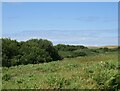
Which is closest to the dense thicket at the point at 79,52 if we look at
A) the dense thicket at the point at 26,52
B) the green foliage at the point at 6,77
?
the dense thicket at the point at 26,52

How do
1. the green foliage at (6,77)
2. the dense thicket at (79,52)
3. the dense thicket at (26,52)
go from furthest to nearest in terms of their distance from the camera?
the dense thicket at (79,52) < the dense thicket at (26,52) < the green foliage at (6,77)

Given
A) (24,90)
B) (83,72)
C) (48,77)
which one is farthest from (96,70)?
(24,90)

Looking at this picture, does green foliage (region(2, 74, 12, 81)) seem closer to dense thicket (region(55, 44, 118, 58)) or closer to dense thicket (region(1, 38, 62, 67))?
dense thicket (region(1, 38, 62, 67))

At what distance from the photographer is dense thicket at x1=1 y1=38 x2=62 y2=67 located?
4294 centimetres

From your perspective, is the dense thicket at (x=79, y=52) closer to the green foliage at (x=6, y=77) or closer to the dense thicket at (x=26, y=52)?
the dense thicket at (x=26, y=52)

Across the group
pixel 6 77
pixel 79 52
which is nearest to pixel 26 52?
pixel 79 52

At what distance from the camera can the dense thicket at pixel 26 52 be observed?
141 ft

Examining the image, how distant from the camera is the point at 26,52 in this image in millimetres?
Result: 46062

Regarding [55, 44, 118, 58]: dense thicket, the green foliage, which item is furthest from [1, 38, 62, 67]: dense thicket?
the green foliage

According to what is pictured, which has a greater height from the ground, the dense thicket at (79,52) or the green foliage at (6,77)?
the green foliage at (6,77)

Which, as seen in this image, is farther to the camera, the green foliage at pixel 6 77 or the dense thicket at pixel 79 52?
the dense thicket at pixel 79 52

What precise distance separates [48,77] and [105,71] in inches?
106

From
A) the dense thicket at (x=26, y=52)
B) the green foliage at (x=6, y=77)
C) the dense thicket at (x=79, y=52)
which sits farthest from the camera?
the dense thicket at (x=79, y=52)

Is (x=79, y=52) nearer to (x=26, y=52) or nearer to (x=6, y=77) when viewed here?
(x=26, y=52)
